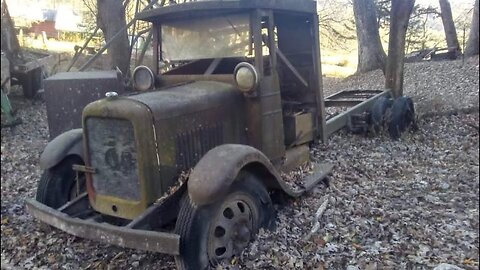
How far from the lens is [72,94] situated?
7680 millimetres

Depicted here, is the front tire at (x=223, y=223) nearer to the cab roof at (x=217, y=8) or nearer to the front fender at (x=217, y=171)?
the front fender at (x=217, y=171)

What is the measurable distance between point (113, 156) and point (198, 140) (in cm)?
73

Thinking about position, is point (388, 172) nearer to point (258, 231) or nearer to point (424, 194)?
point (424, 194)

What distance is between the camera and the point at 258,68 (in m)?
4.82

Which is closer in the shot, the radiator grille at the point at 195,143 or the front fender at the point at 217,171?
the front fender at the point at 217,171

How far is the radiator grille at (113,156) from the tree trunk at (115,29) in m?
6.54

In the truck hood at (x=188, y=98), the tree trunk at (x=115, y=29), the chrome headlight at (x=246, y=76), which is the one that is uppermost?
the tree trunk at (x=115, y=29)

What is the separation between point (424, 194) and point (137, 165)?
292 centimetres

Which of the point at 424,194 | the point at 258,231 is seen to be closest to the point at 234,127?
the point at 258,231

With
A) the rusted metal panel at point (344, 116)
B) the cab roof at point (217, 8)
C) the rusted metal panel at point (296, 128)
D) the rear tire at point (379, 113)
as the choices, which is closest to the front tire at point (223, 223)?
the rusted metal panel at point (296, 128)

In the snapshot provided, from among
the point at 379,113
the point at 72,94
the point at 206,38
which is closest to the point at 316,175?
the point at 206,38

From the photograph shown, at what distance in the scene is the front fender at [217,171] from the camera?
358cm

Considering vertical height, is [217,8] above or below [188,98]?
above

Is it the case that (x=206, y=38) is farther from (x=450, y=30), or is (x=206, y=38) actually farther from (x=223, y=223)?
(x=450, y=30)
